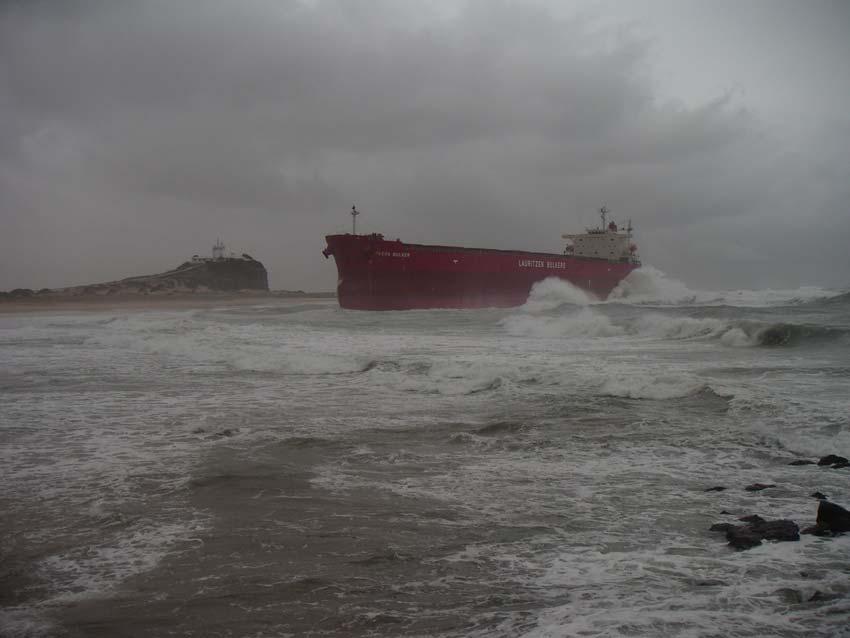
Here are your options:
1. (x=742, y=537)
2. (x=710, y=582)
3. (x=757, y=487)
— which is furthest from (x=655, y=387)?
(x=710, y=582)

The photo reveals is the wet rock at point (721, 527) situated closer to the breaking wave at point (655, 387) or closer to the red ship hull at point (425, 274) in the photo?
the breaking wave at point (655, 387)

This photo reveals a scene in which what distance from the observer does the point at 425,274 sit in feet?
113

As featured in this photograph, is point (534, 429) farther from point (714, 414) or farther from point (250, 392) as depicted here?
point (250, 392)

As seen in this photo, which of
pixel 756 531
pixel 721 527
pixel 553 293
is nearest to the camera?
pixel 756 531

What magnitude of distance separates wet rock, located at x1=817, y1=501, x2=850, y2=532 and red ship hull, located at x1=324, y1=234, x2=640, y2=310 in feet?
97.9

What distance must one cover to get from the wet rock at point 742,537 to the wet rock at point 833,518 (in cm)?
46

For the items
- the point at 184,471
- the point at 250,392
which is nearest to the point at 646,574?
the point at 184,471

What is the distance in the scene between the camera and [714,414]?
7863mm

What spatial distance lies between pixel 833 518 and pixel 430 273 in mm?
30918

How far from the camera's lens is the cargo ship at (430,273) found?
111ft

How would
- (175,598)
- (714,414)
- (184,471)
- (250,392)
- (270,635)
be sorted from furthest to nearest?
(250,392)
(714,414)
(184,471)
(175,598)
(270,635)

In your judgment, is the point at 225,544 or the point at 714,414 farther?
the point at 714,414

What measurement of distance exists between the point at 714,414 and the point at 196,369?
9663 millimetres

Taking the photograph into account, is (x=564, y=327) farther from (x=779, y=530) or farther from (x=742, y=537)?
(x=742, y=537)
